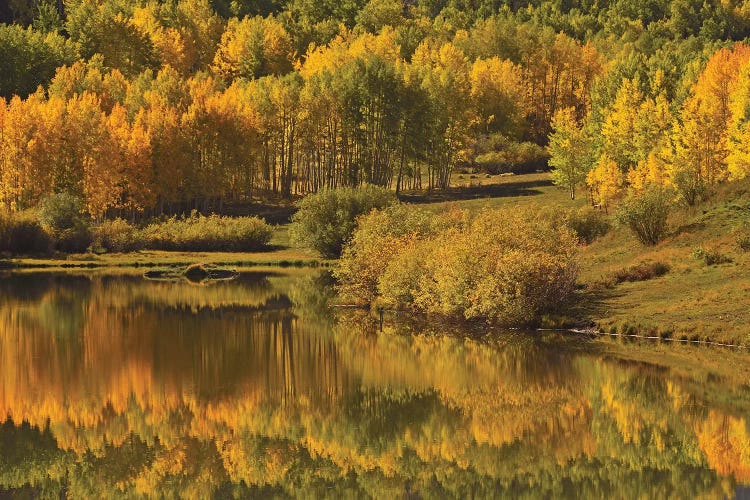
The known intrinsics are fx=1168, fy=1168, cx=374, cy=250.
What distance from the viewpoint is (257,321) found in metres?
65.8

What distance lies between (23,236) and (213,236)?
18085mm

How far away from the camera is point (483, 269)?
61312 mm

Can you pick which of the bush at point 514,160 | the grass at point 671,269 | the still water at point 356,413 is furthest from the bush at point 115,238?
the bush at point 514,160

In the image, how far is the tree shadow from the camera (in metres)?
129

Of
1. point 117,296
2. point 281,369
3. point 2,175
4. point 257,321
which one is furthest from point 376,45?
point 281,369

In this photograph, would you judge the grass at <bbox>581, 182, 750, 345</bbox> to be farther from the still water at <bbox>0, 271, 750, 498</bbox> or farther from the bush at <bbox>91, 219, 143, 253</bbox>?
the bush at <bbox>91, 219, 143, 253</bbox>

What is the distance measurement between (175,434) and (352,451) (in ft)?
20.0

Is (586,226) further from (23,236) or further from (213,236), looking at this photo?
(23,236)

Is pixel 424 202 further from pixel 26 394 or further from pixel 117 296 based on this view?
pixel 26 394

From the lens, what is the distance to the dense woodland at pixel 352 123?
110 meters

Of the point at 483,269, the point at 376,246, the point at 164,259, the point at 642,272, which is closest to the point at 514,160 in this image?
the point at 164,259

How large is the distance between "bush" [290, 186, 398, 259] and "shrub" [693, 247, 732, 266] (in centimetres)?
3845

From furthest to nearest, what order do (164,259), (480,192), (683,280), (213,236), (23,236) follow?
1. (480,192)
2. (213,236)
3. (23,236)
4. (164,259)
5. (683,280)

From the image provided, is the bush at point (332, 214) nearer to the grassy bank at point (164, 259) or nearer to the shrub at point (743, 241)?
the grassy bank at point (164, 259)
